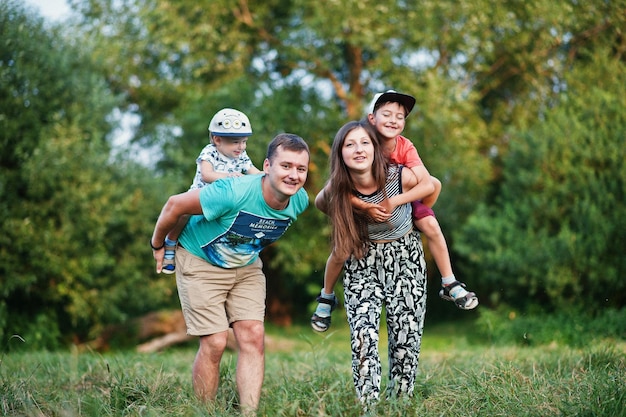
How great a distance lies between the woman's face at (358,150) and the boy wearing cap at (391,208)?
0.73 ft

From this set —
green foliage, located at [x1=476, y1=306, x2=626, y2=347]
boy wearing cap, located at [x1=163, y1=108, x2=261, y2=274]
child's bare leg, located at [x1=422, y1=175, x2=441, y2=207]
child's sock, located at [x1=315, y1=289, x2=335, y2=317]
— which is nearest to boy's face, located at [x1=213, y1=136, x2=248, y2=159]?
boy wearing cap, located at [x1=163, y1=108, x2=261, y2=274]

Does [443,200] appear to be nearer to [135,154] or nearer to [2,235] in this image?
[135,154]

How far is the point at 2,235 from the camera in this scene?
12461 millimetres

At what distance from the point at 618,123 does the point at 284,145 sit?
10.5 metres

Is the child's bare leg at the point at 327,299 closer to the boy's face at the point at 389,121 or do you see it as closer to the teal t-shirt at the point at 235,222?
the teal t-shirt at the point at 235,222

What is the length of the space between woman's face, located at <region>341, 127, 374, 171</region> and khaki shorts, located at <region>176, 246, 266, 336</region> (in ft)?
3.34

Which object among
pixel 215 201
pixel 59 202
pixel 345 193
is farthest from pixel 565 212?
pixel 215 201

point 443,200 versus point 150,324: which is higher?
point 443,200

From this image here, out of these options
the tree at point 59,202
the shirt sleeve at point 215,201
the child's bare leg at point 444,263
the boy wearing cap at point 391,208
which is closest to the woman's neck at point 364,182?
the boy wearing cap at point 391,208

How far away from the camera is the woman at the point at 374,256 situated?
14.4ft

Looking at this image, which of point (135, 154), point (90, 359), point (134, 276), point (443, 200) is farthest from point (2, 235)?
point (443, 200)

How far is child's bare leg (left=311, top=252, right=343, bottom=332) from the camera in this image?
4.73m

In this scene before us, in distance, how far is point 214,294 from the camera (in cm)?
459

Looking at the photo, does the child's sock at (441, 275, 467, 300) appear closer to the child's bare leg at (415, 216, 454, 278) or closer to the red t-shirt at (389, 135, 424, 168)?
the child's bare leg at (415, 216, 454, 278)
